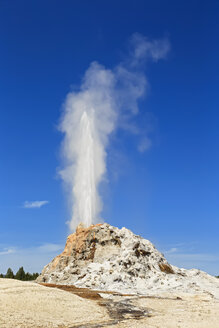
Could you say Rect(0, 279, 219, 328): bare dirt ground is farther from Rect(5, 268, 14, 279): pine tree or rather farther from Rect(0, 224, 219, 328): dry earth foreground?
Rect(5, 268, 14, 279): pine tree

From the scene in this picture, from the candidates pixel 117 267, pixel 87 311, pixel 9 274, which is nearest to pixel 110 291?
pixel 117 267

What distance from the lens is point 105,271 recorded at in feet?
202

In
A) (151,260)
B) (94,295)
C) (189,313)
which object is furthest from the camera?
(151,260)

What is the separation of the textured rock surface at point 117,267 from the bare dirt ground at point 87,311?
1446 cm

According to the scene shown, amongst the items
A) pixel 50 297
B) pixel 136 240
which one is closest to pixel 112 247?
pixel 136 240

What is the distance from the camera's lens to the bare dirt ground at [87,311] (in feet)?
87.7

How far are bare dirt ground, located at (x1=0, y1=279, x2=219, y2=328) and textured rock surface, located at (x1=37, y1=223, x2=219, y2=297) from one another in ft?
47.4

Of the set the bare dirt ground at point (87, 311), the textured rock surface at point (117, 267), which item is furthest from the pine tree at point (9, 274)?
the bare dirt ground at point (87, 311)

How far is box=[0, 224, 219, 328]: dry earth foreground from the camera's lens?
28453 millimetres

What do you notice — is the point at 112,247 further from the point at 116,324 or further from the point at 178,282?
Answer: the point at 116,324

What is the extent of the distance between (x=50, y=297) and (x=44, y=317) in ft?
24.3

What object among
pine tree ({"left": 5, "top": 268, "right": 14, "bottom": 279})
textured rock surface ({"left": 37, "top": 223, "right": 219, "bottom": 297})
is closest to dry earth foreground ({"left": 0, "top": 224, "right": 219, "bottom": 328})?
textured rock surface ({"left": 37, "top": 223, "right": 219, "bottom": 297})

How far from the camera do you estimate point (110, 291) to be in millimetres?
52625

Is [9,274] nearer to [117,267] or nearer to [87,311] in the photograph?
[117,267]
